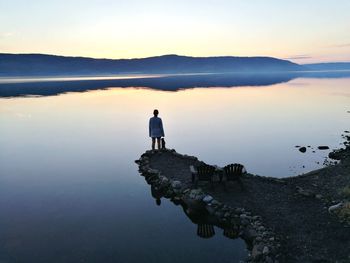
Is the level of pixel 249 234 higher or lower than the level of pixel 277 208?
lower

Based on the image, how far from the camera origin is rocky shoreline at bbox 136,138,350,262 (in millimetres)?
10695

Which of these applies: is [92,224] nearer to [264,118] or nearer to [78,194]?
[78,194]

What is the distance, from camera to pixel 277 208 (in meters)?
13.7

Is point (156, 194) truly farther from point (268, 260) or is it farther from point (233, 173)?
point (268, 260)

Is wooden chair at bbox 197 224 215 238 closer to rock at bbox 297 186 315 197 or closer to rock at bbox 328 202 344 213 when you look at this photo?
rock at bbox 297 186 315 197

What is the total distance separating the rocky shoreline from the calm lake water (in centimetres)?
76

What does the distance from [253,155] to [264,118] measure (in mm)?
19713

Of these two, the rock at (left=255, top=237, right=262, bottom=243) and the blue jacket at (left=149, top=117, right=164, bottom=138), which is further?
the blue jacket at (left=149, top=117, right=164, bottom=138)

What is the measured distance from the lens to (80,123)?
4066 cm

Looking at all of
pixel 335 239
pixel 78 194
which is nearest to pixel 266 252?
pixel 335 239

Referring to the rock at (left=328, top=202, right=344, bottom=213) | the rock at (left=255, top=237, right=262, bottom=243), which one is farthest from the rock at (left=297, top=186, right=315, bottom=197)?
the rock at (left=255, top=237, right=262, bottom=243)

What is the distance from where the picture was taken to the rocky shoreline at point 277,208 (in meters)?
10.7

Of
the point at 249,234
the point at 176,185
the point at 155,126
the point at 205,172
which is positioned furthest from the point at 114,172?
the point at 249,234

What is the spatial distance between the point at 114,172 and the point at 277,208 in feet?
34.8
